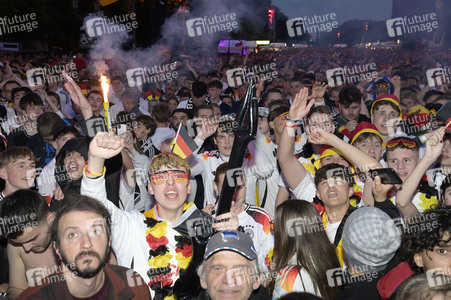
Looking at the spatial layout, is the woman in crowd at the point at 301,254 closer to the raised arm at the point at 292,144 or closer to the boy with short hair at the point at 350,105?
the raised arm at the point at 292,144

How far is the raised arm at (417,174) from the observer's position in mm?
3557

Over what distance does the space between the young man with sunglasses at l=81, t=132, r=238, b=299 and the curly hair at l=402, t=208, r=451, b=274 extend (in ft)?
3.45

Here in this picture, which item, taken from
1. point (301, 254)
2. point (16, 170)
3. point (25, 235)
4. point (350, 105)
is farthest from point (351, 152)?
point (350, 105)

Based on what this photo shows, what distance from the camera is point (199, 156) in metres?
5.68

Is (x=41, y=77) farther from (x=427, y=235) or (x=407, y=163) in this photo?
(x=427, y=235)

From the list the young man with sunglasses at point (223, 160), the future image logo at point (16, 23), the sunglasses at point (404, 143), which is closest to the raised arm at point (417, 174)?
the sunglasses at point (404, 143)

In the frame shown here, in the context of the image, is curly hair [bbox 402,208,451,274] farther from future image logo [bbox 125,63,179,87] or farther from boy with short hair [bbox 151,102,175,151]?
future image logo [bbox 125,63,179,87]

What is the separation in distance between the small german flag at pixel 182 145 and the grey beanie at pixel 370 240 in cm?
164

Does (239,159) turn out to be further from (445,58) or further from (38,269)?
(445,58)

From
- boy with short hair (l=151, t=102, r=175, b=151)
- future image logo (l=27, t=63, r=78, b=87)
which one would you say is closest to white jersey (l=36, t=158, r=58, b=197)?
boy with short hair (l=151, t=102, r=175, b=151)

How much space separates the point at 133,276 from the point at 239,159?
0.99m

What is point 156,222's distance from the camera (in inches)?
142

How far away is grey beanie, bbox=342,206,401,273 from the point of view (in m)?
2.73

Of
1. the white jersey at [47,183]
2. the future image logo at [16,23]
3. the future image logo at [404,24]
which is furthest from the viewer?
the future image logo at [16,23]
